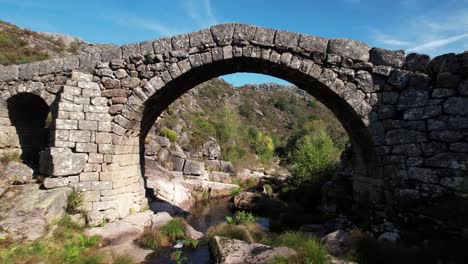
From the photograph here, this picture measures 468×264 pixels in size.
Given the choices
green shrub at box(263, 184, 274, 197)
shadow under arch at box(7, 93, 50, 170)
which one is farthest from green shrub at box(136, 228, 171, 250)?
green shrub at box(263, 184, 274, 197)

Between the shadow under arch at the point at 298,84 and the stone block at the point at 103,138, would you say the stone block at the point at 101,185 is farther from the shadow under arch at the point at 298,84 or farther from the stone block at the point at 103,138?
the shadow under arch at the point at 298,84

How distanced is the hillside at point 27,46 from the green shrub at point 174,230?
14.5m

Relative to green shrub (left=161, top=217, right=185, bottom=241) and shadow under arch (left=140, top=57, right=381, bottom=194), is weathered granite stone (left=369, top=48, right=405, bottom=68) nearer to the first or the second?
shadow under arch (left=140, top=57, right=381, bottom=194)

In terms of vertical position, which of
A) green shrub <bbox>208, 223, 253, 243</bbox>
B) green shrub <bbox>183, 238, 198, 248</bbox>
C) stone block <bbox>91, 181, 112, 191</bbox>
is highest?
stone block <bbox>91, 181, 112, 191</bbox>

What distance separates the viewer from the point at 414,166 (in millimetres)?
5262

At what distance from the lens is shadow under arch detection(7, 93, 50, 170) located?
7.30 metres

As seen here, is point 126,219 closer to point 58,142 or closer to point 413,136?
point 58,142

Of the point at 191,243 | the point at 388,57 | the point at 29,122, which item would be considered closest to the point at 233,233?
the point at 191,243

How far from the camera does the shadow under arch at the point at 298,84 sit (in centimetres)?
605

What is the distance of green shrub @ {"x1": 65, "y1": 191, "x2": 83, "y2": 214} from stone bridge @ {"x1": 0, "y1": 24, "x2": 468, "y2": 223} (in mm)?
152

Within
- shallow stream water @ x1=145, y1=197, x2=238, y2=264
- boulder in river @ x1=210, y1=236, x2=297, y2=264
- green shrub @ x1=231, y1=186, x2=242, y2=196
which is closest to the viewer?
boulder in river @ x1=210, y1=236, x2=297, y2=264

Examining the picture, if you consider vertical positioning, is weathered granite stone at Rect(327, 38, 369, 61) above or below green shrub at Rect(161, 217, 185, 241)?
above

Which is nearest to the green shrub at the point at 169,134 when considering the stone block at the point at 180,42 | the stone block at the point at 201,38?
the stone block at the point at 180,42

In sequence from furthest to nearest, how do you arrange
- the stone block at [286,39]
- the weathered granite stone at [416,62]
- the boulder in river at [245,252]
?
the stone block at [286,39]
the weathered granite stone at [416,62]
the boulder in river at [245,252]
